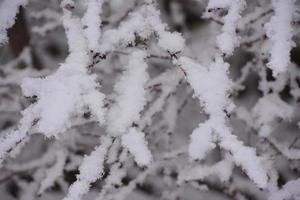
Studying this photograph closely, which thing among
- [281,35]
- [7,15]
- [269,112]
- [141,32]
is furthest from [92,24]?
[269,112]

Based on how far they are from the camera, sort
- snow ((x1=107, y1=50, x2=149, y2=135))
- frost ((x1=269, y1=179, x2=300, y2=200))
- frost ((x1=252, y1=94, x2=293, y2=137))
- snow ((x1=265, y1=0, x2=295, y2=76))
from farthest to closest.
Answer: frost ((x1=252, y1=94, x2=293, y2=137)) → frost ((x1=269, y1=179, x2=300, y2=200)) → snow ((x1=107, y1=50, x2=149, y2=135)) → snow ((x1=265, y1=0, x2=295, y2=76))

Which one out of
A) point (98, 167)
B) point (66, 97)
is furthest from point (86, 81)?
point (98, 167)

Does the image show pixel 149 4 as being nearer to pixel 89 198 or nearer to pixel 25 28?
pixel 25 28

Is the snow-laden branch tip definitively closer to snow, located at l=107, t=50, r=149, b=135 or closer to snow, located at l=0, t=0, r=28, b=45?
snow, located at l=107, t=50, r=149, b=135

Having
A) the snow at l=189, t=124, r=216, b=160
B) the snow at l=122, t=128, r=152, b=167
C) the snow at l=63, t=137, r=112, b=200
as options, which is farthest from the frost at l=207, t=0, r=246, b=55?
the snow at l=63, t=137, r=112, b=200

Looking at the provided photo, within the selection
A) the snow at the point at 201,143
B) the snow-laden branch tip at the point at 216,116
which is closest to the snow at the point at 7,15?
the snow-laden branch tip at the point at 216,116

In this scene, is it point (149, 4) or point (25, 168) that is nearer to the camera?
point (149, 4)

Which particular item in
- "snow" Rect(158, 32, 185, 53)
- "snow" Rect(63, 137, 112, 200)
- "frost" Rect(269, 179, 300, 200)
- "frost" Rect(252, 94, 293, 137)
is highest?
"frost" Rect(252, 94, 293, 137)

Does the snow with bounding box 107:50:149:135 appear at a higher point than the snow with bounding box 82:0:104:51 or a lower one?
lower

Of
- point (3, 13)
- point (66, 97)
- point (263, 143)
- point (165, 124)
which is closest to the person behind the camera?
point (66, 97)
